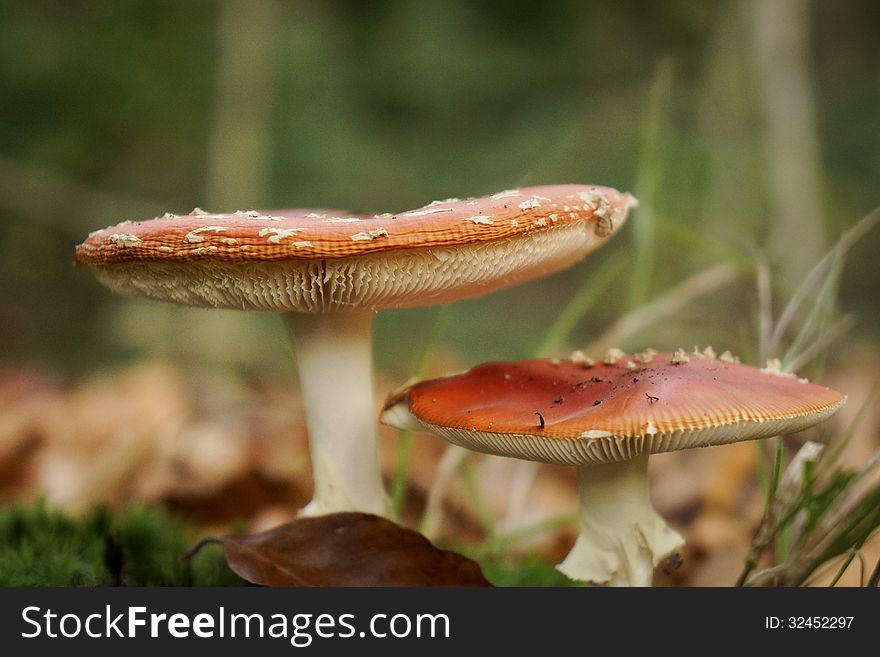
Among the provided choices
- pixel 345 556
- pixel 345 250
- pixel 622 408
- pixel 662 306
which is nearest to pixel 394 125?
pixel 662 306

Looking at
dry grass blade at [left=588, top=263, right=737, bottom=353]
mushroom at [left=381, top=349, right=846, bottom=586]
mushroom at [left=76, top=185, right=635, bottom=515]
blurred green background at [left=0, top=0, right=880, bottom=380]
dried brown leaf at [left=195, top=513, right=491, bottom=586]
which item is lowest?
dried brown leaf at [left=195, top=513, right=491, bottom=586]

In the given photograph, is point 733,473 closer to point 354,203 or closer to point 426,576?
point 426,576

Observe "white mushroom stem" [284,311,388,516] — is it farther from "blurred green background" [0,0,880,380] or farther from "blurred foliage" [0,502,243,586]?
"blurred green background" [0,0,880,380]

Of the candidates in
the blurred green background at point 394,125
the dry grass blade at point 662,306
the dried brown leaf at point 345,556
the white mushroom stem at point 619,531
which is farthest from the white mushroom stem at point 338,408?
the blurred green background at point 394,125

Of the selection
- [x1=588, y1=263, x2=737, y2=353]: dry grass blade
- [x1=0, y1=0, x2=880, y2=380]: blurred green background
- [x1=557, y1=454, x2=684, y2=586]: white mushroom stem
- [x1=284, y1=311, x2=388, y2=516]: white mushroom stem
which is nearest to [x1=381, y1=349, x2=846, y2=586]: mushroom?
[x1=557, y1=454, x2=684, y2=586]: white mushroom stem

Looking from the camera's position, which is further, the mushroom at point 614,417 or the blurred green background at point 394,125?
the blurred green background at point 394,125

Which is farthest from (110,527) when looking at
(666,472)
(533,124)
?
(533,124)

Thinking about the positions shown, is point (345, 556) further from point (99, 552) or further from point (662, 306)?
point (662, 306)

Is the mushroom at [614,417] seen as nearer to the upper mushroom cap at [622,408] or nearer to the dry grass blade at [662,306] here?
the upper mushroom cap at [622,408]
